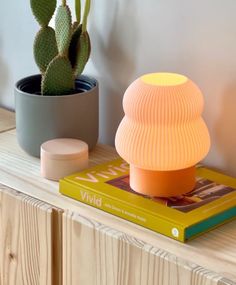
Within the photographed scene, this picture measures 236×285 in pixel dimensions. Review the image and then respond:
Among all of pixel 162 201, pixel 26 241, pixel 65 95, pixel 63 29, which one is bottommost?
pixel 26 241

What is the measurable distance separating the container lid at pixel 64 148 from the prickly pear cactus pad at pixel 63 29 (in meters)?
0.17

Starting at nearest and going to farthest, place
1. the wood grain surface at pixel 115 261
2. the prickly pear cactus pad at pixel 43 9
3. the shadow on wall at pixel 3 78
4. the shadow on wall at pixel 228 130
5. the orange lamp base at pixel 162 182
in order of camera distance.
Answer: the wood grain surface at pixel 115 261
the orange lamp base at pixel 162 182
the shadow on wall at pixel 228 130
the prickly pear cactus pad at pixel 43 9
the shadow on wall at pixel 3 78

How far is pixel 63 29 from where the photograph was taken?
4.21 ft

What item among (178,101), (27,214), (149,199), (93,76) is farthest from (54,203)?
(93,76)

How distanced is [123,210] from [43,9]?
1.51ft

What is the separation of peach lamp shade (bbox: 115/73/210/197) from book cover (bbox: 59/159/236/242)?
4 centimetres

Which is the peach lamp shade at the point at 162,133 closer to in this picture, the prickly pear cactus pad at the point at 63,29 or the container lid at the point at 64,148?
the container lid at the point at 64,148

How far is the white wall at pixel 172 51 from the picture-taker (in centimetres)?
121

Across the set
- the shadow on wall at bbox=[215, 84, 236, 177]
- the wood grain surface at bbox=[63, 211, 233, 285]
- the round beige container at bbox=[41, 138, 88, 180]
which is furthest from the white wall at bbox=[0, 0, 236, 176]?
the wood grain surface at bbox=[63, 211, 233, 285]

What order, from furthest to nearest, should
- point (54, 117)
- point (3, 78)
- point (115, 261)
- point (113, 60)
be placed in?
point (3, 78), point (113, 60), point (54, 117), point (115, 261)

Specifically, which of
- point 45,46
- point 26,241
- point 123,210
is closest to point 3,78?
point 45,46

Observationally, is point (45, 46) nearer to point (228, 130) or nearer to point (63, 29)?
point (63, 29)

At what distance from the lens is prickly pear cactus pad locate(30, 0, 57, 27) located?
1.32 meters

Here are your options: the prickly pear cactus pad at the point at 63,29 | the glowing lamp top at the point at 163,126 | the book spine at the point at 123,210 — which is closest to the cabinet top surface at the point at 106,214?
the book spine at the point at 123,210
